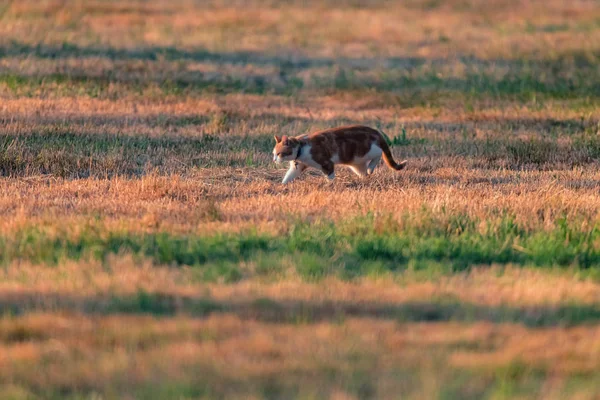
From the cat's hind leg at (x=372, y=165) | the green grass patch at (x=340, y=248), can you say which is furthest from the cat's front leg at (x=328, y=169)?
the green grass patch at (x=340, y=248)

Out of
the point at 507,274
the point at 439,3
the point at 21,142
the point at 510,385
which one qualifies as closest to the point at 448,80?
the point at 21,142

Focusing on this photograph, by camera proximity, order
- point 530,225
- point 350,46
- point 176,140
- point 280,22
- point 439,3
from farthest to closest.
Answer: point 439,3
point 280,22
point 350,46
point 176,140
point 530,225

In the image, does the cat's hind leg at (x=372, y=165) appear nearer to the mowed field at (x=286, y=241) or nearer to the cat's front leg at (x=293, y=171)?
the mowed field at (x=286, y=241)

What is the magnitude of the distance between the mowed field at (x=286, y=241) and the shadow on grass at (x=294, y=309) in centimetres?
2

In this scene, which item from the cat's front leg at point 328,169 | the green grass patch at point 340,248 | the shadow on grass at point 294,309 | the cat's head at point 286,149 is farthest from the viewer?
the cat's front leg at point 328,169

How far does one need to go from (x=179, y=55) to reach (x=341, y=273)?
17841 millimetres

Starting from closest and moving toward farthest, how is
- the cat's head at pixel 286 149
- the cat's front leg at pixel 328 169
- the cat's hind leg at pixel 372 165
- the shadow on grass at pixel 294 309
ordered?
the shadow on grass at pixel 294 309
the cat's head at pixel 286 149
the cat's front leg at pixel 328 169
the cat's hind leg at pixel 372 165

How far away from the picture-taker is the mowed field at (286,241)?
17.2ft

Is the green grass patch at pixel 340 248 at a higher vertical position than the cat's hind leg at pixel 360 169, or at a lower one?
higher

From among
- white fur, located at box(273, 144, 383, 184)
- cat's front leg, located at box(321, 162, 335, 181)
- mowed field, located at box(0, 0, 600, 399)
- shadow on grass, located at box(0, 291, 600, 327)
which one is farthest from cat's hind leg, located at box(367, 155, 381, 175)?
shadow on grass, located at box(0, 291, 600, 327)

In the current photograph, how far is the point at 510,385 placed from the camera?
4.99 m

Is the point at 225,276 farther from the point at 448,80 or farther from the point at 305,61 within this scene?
the point at 305,61

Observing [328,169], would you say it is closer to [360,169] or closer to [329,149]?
[329,149]

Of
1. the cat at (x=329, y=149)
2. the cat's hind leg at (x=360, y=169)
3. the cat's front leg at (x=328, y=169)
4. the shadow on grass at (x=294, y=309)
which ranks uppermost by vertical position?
the shadow on grass at (x=294, y=309)
